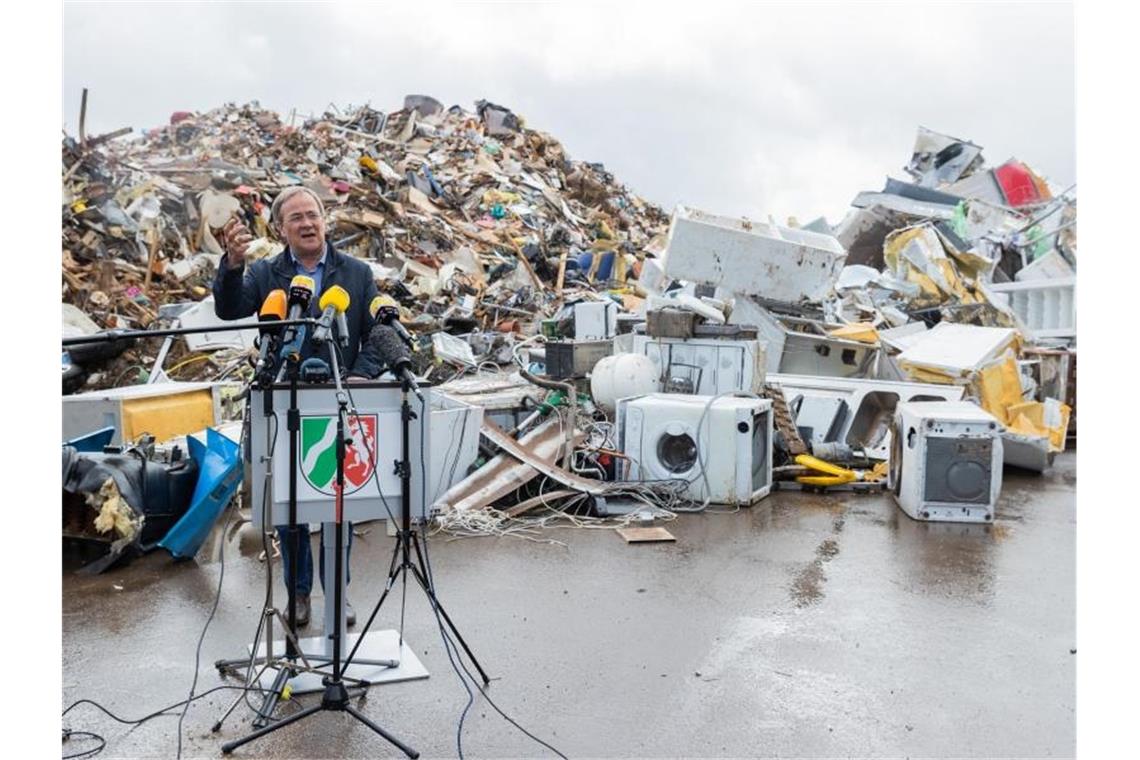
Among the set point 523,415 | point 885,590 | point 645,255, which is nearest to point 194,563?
point 523,415

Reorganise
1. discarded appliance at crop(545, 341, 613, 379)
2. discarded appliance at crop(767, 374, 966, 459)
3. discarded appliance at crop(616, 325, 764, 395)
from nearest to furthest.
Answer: discarded appliance at crop(616, 325, 764, 395) → discarded appliance at crop(767, 374, 966, 459) → discarded appliance at crop(545, 341, 613, 379)

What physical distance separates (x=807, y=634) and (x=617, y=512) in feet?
8.11

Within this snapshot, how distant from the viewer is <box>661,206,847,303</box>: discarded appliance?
29.4 feet

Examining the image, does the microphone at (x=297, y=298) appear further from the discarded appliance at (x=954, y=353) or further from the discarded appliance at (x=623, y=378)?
the discarded appliance at (x=954, y=353)

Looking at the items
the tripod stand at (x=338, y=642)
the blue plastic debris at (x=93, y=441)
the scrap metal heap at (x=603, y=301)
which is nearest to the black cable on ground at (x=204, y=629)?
the tripod stand at (x=338, y=642)

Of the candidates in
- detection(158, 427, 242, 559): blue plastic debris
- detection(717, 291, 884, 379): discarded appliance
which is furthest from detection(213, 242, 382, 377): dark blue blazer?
detection(717, 291, 884, 379): discarded appliance

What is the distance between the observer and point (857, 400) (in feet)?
26.8

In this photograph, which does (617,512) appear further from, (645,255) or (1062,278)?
(645,255)

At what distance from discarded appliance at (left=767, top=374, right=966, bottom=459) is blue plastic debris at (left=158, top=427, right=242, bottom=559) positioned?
4.70 metres

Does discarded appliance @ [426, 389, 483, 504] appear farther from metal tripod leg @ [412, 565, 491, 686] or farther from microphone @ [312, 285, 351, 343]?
microphone @ [312, 285, 351, 343]

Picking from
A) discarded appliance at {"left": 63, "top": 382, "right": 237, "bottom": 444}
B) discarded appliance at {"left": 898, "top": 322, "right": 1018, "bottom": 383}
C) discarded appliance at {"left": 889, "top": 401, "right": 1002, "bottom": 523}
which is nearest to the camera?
discarded appliance at {"left": 889, "top": 401, "right": 1002, "bottom": 523}

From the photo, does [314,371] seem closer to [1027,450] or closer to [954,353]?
[954,353]

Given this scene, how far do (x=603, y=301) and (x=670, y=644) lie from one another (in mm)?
6460

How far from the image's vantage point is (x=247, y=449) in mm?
3381
